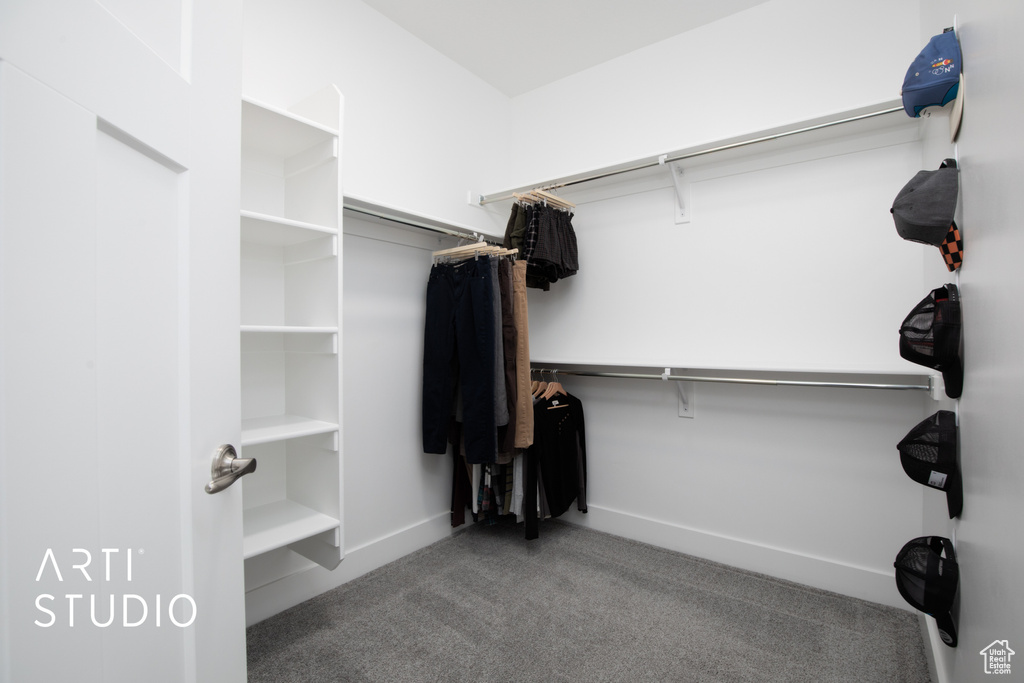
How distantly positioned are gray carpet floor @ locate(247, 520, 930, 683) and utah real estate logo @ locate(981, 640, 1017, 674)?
875 mm

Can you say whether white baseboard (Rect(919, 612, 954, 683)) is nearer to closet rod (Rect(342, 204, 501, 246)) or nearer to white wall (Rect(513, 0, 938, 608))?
white wall (Rect(513, 0, 938, 608))

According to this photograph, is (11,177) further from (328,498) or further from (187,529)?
(328,498)

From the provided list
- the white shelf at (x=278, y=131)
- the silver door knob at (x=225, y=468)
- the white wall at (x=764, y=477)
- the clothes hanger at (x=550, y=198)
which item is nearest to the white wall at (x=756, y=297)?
the white wall at (x=764, y=477)

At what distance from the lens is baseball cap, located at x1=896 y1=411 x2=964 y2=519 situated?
1120 millimetres

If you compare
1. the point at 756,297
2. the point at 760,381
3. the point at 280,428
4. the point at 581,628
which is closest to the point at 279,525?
the point at 280,428

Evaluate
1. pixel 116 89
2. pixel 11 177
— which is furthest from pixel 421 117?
pixel 11 177

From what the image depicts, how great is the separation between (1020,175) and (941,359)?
54cm

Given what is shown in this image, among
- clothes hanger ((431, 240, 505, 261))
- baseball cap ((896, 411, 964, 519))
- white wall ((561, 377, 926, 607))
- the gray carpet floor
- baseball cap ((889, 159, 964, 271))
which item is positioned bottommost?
the gray carpet floor

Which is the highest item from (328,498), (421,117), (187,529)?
(421,117)

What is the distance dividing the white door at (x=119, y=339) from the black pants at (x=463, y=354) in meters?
1.54

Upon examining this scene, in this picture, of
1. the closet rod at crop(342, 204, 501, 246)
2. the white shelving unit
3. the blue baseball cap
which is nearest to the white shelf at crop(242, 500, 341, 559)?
the white shelving unit

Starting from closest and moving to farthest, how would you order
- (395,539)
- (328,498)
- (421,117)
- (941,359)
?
(941,359), (328,498), (395,539), (421,117)

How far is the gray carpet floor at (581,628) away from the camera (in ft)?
5.35

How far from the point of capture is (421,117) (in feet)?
8.66
